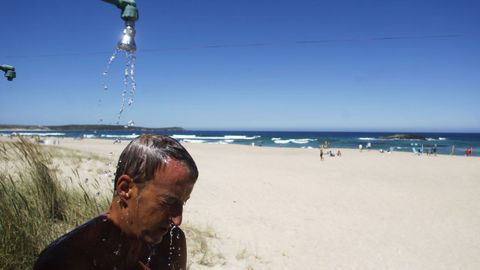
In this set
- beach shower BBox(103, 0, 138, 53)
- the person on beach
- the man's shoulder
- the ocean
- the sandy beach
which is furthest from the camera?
the ocean

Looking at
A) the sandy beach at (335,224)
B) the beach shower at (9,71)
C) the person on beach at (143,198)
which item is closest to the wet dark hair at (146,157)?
the person on beach at (143,198)

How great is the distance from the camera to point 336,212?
10070mm

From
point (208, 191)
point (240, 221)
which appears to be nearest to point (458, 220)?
point (240, 221)

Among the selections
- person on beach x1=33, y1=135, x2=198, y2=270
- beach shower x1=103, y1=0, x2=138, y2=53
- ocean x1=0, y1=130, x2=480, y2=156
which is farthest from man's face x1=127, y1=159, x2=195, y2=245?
ocean x1=0, y1=130, x2=480, y2=156

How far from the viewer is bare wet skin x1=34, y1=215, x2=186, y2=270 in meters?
1.08

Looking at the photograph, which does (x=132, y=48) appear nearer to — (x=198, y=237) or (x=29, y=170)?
(x=29, y=170)

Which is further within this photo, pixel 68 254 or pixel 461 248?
pixel 461 248

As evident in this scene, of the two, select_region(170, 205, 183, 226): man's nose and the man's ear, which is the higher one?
the man's ear

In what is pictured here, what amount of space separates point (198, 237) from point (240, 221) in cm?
251

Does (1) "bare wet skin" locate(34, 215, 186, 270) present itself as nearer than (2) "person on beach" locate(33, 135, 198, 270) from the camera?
Yes

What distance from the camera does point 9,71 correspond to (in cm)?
493

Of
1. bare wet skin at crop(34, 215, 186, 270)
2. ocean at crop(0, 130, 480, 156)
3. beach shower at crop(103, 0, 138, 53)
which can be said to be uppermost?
beach shower at crop(103, 0, 138, 53)

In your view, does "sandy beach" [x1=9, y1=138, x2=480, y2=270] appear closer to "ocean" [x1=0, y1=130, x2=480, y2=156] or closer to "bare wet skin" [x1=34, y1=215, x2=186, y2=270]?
"bare wet skin" [x1=34, y1=215, x2=186, y2=270]

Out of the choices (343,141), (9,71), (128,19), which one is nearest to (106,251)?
(128,19)
